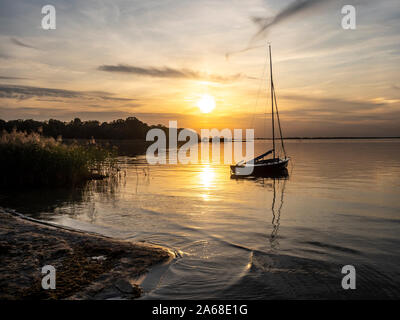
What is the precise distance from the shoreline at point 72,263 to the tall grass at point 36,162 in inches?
476

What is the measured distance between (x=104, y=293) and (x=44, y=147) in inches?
777

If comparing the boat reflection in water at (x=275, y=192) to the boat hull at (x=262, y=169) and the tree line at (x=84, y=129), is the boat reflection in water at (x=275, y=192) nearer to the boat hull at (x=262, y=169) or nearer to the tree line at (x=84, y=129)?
the boat hull at (x=262, y=169)

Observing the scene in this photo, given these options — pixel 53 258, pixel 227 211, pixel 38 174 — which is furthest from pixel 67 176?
pixel 53 258

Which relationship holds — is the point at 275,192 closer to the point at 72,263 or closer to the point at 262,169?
the point at 262,169

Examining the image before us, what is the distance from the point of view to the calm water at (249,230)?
8.57 metres

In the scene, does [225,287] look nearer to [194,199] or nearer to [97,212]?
[97,212]

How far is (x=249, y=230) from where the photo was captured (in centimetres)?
1475

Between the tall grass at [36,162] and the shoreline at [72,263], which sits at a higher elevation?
the tall grass at [36,162]

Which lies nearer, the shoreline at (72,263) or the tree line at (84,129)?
the shoreline at (72,263)

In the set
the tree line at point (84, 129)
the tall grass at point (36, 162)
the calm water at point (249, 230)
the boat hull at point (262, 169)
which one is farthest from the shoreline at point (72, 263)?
the tree line at point (84, 129)

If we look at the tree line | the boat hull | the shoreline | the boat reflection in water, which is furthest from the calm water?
the tree line

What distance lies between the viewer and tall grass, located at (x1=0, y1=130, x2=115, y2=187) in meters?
23.3

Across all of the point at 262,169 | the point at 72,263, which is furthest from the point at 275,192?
the point at 72,263

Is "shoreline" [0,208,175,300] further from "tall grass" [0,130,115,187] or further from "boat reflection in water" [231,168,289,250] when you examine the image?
"tall grass" [0,130,115,187]
